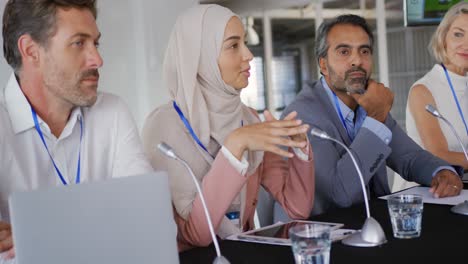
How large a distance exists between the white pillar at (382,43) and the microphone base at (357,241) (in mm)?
5043

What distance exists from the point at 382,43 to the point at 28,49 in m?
5.09

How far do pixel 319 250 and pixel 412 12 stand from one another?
4.43 meters

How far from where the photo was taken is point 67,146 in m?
1.95

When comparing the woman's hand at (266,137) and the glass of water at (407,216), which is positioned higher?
the woman's hand at (266,137)

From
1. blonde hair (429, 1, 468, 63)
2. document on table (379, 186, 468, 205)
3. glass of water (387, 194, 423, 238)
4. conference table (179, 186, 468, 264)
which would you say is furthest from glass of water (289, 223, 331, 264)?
blonde hair (429, 1, 468, 63)

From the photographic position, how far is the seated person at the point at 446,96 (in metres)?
3.19

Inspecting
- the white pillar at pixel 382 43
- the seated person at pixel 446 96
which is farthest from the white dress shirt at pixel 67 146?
the white pillar at pixel 382 43

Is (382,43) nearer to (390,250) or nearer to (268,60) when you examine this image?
(268,60)

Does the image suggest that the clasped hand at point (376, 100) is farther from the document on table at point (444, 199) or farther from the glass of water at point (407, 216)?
the glass of water at point (407, 216)

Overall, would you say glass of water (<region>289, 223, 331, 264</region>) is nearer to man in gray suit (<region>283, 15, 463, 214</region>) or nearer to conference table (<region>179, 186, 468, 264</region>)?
conference table (<region>179, 186, 468, 264</region>)

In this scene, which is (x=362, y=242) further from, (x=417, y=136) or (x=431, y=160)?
(x=417, y=136)

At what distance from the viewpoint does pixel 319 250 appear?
1.33 m

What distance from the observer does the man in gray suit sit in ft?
7.60

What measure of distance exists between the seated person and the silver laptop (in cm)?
229
